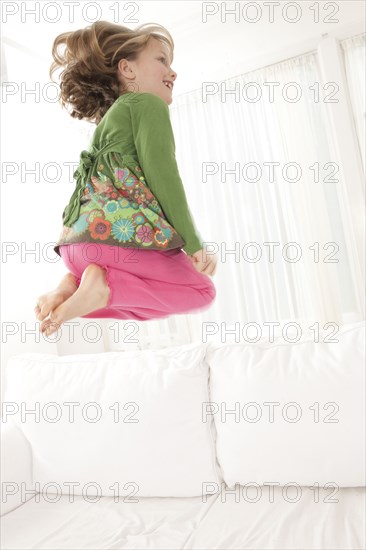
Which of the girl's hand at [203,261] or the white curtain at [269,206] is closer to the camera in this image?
the girl's hand at [203,261]

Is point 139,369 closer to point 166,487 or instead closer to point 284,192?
point 166,487

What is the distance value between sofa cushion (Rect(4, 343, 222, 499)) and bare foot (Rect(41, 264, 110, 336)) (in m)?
0.94

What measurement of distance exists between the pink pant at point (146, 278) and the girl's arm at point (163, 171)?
0.27ft

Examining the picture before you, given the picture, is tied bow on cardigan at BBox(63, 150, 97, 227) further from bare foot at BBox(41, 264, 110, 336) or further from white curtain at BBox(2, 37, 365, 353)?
white curtain at BBox(2, 37, 365, 353)

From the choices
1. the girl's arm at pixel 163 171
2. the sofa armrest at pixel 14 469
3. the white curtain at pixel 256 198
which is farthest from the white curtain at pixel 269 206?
the girl's arm at pixel 163 171

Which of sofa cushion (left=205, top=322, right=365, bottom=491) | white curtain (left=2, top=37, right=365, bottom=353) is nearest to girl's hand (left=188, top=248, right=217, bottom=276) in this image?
sofa cushion (left=205, top=322, right=365, bottom=491)

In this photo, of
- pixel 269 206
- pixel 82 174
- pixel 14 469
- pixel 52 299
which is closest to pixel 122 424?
pixel 14 469

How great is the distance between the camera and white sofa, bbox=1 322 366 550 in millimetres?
1563

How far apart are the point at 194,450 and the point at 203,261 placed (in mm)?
997

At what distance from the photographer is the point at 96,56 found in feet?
3.48

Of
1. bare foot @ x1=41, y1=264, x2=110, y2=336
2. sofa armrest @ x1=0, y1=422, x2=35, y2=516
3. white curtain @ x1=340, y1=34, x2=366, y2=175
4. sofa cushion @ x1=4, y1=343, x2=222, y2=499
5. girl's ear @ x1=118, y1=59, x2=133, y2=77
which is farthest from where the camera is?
white curtain @ x1=340, y1=34, x2=366, y2=175

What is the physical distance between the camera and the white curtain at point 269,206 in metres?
3.17

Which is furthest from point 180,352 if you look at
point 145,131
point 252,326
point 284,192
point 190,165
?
point 190,165

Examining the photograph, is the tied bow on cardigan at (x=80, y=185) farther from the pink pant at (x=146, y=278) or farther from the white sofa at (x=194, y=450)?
the white sofa at (x=194, y=450)
